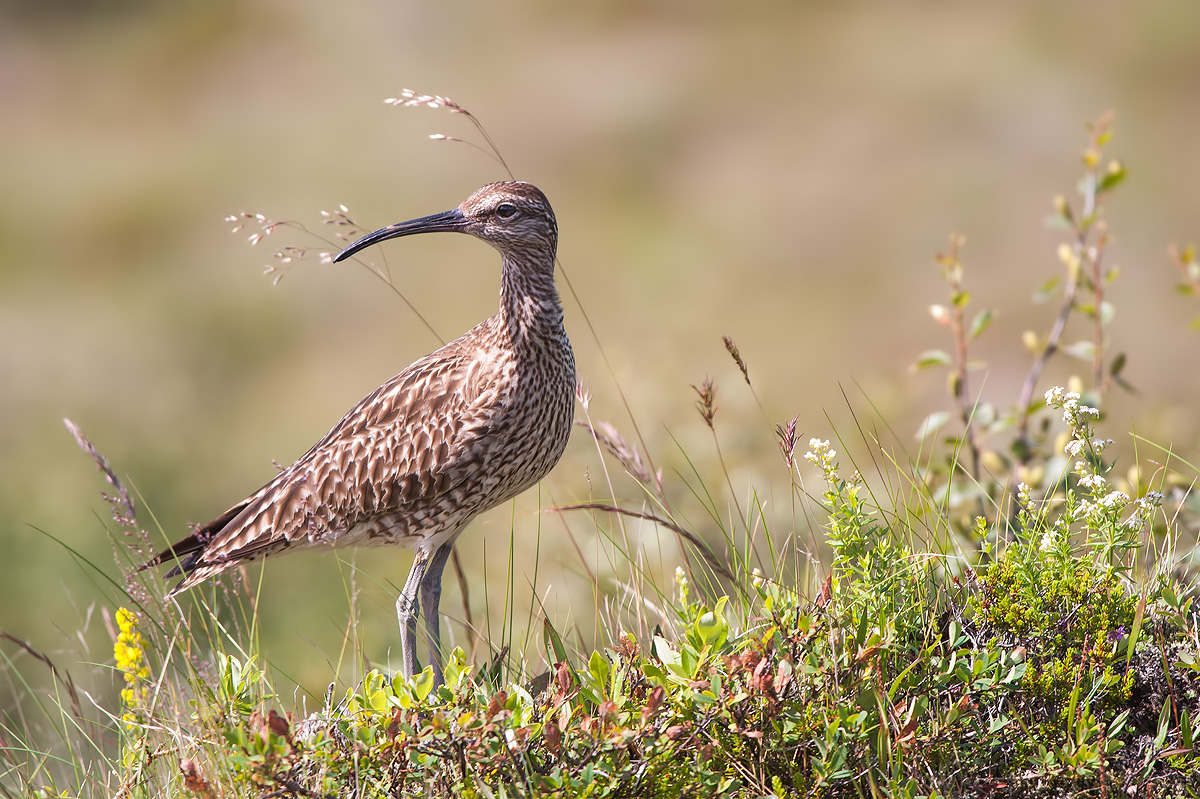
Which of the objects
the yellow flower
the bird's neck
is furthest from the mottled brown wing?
the yellow flower

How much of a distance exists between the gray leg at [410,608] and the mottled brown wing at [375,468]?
0.92ft

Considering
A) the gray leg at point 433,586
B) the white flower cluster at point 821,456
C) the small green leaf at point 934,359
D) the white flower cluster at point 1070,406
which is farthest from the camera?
the gray leg at point 433,586

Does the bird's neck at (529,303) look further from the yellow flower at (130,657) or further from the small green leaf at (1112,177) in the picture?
the small green leaf at (1112,177)

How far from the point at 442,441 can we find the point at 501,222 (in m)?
1.01

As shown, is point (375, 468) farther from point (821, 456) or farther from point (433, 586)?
point (821, 456)

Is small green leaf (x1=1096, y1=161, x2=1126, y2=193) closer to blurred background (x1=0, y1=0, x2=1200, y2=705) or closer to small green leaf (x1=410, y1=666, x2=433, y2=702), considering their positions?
blurred background (x1=0, y1=0, x2=1200, y2=705)

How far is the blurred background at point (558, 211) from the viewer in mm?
12883

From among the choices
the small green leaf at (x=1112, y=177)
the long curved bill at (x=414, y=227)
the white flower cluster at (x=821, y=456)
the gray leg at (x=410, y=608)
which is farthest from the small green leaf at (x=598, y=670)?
the small green leaf at (x=1112, y=177)

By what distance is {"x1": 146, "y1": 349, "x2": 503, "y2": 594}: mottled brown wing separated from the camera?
4891 millimetres

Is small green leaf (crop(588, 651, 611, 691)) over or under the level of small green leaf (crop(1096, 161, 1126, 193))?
under

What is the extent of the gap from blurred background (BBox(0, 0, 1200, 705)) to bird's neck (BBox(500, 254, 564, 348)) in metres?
2.31

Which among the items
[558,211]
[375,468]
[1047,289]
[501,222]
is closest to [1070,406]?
[1047,289]

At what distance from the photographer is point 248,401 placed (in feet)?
73.8

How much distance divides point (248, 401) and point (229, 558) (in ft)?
59.0
